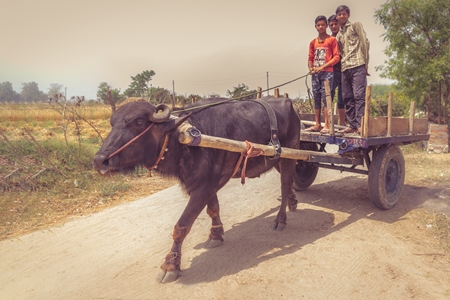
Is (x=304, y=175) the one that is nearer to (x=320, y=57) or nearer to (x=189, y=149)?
(x=320, y=57)

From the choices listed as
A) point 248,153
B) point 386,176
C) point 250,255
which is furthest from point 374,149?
point 250,255

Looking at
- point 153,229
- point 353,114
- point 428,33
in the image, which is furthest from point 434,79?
point 153,229

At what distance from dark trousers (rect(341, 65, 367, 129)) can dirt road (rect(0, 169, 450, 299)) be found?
55.1 inches

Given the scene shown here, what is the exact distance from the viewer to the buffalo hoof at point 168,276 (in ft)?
11.8

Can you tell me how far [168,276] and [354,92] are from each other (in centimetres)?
376

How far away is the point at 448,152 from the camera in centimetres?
1307

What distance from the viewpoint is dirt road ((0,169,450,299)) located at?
3518 mm

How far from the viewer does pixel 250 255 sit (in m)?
4.18

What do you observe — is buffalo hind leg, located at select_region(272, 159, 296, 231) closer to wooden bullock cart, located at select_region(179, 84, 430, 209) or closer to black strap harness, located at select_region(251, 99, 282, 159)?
wooden bullock cart, located at select_region(179, 84, 430, 209)

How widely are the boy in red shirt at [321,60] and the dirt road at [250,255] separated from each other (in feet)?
4.80

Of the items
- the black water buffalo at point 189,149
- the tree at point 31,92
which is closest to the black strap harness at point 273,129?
the black water buffalo at point 189,149

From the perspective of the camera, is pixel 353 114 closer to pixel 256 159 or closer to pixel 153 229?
pixel 256 159

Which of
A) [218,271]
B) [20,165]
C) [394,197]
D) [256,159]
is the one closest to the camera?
[218,271]

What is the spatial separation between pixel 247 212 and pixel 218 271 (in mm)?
1935
